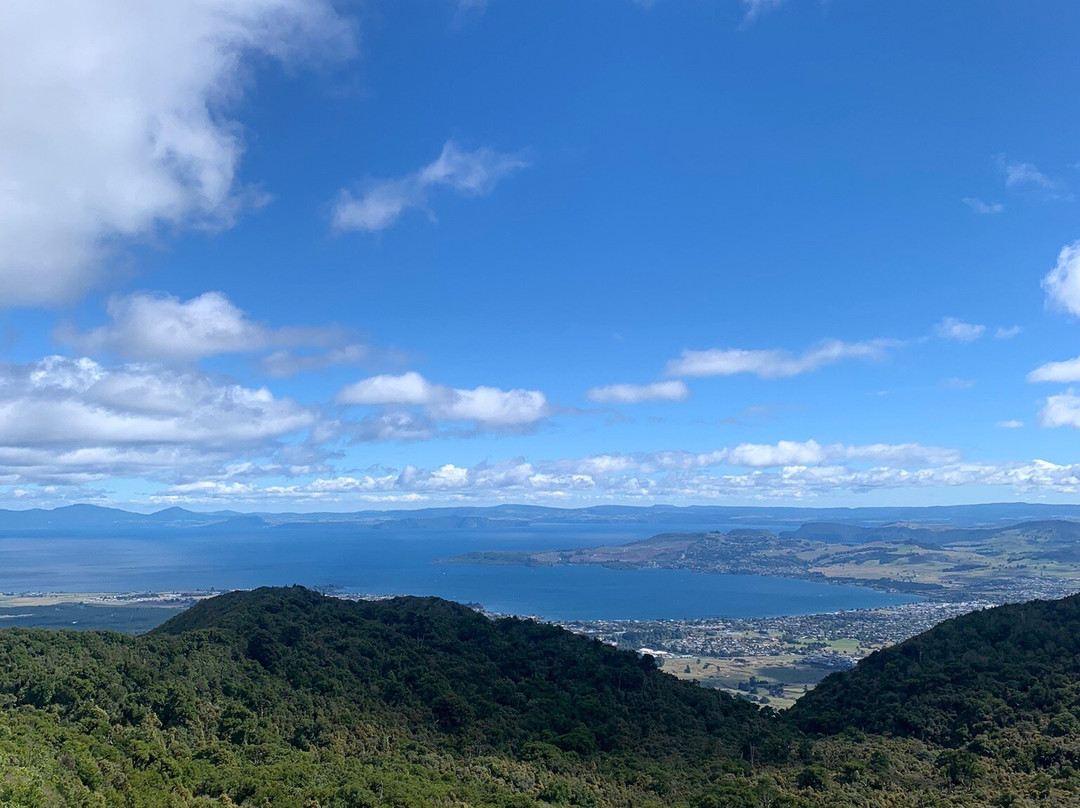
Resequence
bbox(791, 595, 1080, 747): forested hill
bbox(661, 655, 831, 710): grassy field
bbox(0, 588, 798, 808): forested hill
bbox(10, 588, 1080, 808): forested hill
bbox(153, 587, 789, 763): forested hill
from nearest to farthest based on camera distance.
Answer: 1. bbox(0, 588, 798, 808): forested hill
2. bbox(10, 588, 1080, 808): forested hill
3. bbox(791, 595, 1080, 747): forested hill
4. bbox(153, 587, 789, 763): forested hill
5. bbox(661, 655, 831, 710): grassy field

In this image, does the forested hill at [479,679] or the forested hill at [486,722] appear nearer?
the forested hill at [486,722]

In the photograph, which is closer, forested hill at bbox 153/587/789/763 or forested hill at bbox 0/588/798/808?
forested hill at bbox 0/588/798/808

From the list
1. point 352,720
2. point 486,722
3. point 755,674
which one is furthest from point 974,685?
point 755,674

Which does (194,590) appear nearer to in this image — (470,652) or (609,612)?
(609,612)

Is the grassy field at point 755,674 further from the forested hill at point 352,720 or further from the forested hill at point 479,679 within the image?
the forested hill at point 352,720

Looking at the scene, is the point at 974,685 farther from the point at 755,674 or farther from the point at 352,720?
the point at 755,674

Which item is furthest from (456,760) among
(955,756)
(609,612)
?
(609,612)

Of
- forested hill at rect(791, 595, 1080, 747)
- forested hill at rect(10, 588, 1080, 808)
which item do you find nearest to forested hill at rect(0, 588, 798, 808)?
forested hill at rect(10, 588, 1080, 808)

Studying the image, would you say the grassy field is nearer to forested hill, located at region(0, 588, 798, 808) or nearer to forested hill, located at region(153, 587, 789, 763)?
forested hill, located at region(153, 587, 789, 763)

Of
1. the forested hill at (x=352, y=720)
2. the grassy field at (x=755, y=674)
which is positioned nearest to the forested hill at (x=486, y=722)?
the forested hill at (x=352, y=720)
